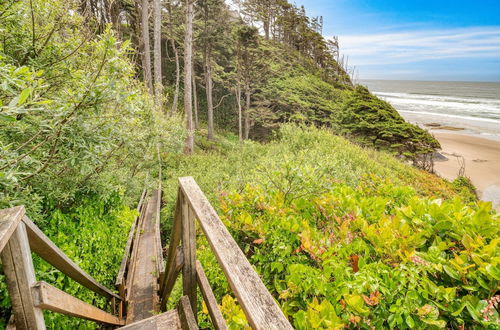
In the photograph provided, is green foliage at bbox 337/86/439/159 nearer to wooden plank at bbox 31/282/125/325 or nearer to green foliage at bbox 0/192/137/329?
green foliage at bbox 0/192/137/329

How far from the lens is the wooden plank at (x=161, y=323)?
1.94 meters

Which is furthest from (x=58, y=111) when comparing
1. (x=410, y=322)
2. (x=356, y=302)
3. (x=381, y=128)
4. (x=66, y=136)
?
(x=381, y=128)

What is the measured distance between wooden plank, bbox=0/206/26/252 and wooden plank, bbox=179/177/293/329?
805mm

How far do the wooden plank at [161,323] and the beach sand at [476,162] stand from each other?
52.6 feet

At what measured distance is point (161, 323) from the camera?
1.96 metres

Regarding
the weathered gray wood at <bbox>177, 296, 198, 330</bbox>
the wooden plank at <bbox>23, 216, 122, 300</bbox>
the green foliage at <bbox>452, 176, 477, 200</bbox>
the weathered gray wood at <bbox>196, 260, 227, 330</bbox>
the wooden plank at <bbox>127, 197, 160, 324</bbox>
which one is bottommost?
the green foliage at <bbox>452, 176, 477, 200</bbox>

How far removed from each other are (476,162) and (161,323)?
2566cm

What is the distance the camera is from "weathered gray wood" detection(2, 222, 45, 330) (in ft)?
3.69

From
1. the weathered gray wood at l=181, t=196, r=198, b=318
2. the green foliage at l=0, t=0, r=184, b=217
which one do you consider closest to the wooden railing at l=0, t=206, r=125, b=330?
the weathered gray wood at l=181, t=196, r=198, b=318

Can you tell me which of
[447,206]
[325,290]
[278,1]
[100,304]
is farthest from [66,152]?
[278,1]

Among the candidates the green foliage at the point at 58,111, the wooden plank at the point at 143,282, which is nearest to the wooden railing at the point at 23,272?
the green foliage at the point at 58,111

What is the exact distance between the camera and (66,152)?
2.67 meters

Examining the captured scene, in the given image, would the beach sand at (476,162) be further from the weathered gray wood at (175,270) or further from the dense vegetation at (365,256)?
the weathered gray wood at (175,270)

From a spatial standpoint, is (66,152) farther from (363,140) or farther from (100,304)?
(363,140)
